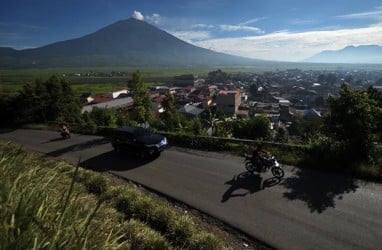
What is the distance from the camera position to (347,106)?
1071cm

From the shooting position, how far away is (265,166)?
35.7 feet

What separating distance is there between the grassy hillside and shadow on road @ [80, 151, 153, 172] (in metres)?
5.34

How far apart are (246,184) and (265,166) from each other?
3.44 feet

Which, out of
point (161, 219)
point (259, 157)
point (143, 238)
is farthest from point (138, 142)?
point (143, 238)

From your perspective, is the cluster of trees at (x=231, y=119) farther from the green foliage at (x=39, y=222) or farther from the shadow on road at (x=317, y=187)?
the green foliage at (x=39, y=222)

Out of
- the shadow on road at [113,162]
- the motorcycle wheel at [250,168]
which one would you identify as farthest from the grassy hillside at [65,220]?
the shadow on road at [113,162]

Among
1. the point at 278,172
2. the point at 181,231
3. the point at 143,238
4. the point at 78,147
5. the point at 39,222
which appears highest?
the point at 39,222

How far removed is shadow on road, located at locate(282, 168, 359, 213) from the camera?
8633mm

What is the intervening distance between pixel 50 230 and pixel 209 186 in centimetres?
743

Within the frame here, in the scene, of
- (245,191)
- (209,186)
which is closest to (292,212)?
(245,191)

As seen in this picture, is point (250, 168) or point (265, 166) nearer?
point (265, 166)

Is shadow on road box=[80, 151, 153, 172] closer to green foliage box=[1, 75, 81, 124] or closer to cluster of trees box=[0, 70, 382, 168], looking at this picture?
cluster of trees box=[0, 70, 382, 168]

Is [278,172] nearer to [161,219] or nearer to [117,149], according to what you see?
[161,219]

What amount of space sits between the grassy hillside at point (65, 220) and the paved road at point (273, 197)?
31.6 inches
